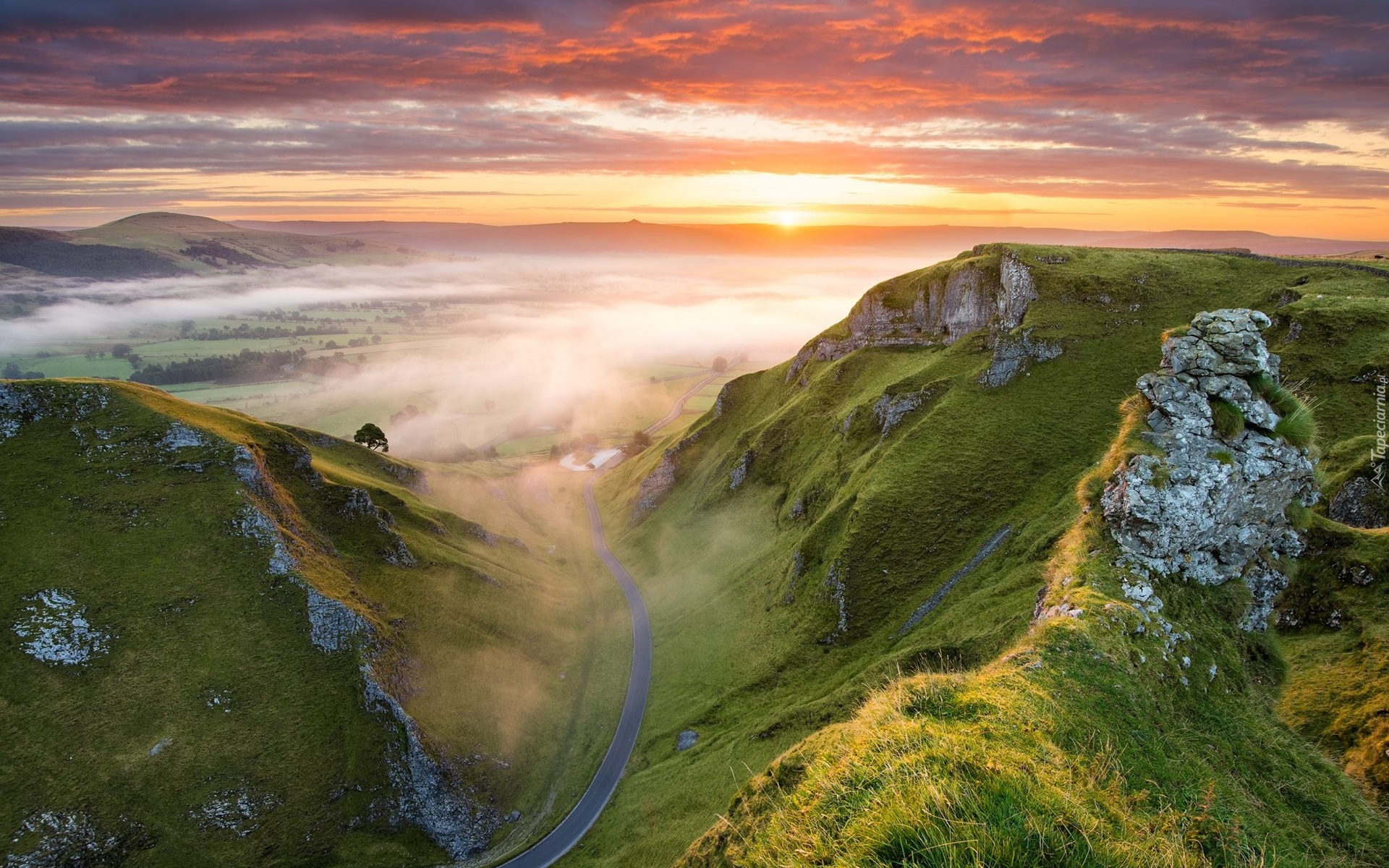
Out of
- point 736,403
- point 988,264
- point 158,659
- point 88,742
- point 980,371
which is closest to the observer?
point 88,742

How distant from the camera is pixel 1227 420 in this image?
2919cm

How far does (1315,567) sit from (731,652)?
7590 cm

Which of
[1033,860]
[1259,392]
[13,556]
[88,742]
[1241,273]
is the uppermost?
[1241,273]

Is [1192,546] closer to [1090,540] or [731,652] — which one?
[1090,540]

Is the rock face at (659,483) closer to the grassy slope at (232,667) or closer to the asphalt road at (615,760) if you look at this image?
the asphalt road at (615,760)

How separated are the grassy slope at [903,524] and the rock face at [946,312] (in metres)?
3.85

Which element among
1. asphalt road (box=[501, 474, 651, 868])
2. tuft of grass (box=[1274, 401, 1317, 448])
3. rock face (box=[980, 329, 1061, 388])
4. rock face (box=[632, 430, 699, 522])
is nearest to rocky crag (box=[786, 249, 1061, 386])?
rock face (box=[980, 329, 1061, 388])

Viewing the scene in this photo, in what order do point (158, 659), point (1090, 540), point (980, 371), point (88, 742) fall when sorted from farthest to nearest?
point (980, 371) → point (158, 659) → point (88, 742) → point (1090, 540)

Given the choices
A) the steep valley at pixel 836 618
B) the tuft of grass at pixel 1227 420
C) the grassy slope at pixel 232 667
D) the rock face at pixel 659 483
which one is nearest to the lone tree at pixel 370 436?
the steep valley at pixel 836 618

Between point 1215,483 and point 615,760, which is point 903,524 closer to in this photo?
point 615,760

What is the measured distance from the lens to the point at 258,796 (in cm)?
6506

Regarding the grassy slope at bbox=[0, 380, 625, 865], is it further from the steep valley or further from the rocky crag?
the rocky crag

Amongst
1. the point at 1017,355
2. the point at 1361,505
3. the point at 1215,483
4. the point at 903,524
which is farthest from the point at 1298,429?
the point at 1017,355

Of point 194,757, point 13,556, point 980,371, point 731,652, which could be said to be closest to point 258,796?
point 194,757
